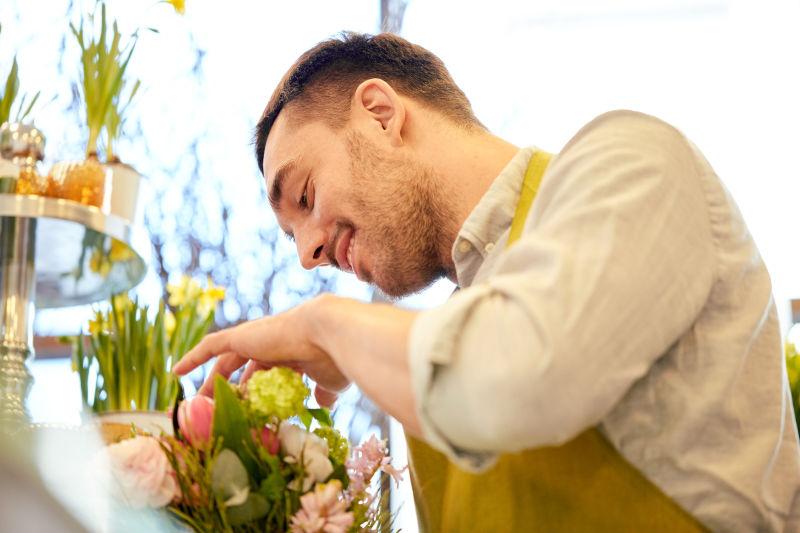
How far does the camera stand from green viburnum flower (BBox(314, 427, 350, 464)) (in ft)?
3.84

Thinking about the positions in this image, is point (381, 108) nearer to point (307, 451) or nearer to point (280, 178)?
point (280, 178)

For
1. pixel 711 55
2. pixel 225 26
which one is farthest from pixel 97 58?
pixel 711 55

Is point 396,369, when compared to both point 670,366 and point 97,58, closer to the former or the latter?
point 670,366

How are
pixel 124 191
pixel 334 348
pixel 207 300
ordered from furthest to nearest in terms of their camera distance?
pixel 207 300 → pixel 124 191 → pixel 334 348

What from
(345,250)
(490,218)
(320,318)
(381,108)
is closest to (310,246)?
(345,250)

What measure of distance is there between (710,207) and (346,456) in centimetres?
46

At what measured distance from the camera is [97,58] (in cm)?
188

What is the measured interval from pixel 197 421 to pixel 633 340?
46 centimetres

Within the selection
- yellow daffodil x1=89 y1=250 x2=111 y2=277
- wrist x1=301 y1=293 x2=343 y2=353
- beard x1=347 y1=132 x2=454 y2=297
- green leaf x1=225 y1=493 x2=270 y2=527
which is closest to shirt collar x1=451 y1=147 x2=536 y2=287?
beard x1=347 y1=132 x2=454 y2=297

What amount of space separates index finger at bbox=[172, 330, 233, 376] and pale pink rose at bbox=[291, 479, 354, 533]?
20cm

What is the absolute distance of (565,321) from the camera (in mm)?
843

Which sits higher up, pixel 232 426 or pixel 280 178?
pixel 280 178

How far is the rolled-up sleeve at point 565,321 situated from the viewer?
83 centimetres

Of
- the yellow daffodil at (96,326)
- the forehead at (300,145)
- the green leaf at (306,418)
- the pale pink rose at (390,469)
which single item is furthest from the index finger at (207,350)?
the yellow daffodil at (96,326)
